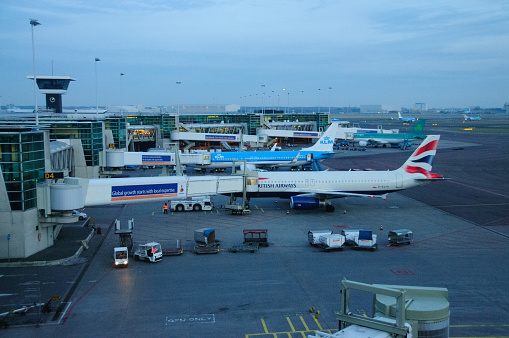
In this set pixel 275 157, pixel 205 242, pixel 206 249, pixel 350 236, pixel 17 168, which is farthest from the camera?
pixel 275 157

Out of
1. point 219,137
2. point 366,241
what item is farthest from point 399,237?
point 219,137

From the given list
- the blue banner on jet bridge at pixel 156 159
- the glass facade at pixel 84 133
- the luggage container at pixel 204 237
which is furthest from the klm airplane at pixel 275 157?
the luggage container at pixel 204 237

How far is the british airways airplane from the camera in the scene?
51.5 m

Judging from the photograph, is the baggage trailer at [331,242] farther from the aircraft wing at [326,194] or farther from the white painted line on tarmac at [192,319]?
the white painted line on tarmac at [192,319]

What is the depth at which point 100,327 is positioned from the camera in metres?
23.4

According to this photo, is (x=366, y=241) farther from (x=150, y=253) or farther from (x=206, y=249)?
(x=150, y=253)

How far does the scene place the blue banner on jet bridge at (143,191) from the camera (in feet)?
128

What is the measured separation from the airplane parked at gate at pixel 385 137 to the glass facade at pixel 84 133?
8939 centimetres

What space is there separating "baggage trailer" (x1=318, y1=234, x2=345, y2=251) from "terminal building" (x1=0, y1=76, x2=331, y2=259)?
19761mm

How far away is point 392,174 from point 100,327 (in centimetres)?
3825

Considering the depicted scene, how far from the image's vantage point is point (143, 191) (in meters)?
40.4

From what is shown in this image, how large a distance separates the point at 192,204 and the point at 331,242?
20.5 m

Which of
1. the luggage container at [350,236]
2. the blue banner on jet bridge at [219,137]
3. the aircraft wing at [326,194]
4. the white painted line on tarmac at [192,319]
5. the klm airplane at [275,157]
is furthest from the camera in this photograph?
the blue banner on jet bridge at [219,137]

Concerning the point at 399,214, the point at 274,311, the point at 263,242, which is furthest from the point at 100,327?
the point at 399,214
